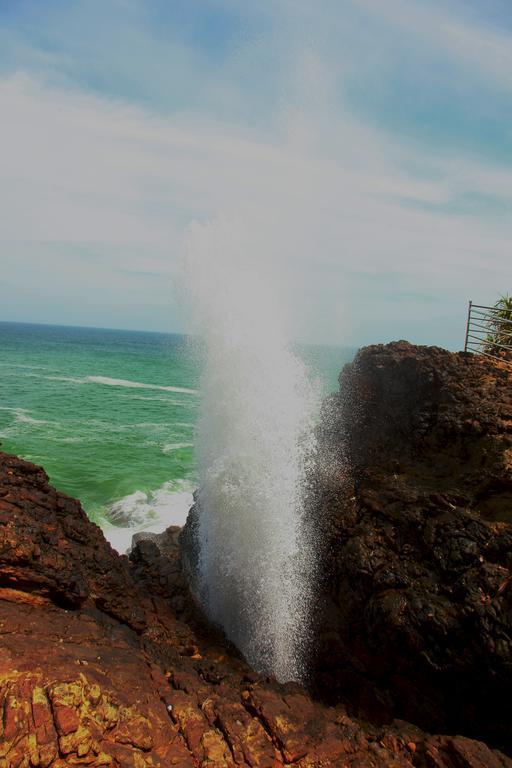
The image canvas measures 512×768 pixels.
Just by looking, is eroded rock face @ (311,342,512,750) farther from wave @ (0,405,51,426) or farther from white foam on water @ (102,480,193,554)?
wave @ (0,405,51,426)

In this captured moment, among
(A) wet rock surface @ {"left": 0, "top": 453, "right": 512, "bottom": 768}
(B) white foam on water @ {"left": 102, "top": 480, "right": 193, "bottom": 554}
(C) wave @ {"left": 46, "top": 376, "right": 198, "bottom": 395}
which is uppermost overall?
(A) wet rock surface @ {"left": 0, "top": 453, "right": 512, "bottom": 768}

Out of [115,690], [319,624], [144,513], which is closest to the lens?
[115,690]

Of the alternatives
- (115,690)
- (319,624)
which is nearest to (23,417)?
(319,624)

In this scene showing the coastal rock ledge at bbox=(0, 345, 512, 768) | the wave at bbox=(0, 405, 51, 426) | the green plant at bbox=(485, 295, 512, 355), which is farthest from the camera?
the wave at bbox=(0, 405, 51, 426)

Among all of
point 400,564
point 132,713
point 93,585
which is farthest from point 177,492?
point 132,713

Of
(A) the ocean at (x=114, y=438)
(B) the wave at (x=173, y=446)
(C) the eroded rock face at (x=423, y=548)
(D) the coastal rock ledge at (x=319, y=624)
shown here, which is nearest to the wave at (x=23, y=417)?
(A) the ocean at (x=114, y=438)

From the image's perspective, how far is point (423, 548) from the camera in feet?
19.1

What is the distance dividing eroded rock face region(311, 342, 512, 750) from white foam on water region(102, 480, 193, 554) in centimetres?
Result: 611

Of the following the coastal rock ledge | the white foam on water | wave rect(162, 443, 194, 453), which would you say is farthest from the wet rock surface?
wave rect(162, 443, 194, 453)

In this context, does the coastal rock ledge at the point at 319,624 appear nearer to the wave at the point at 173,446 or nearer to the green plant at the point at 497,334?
the green plant at the point at 497,334

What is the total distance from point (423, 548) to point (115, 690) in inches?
145

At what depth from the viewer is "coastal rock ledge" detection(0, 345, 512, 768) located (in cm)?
379

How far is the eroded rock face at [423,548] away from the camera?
5168 millimetres

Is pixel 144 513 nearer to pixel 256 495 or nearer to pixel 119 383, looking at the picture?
pixel 256 495
